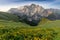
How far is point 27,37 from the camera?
295 ft

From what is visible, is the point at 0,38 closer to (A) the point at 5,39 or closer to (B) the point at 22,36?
(A) the point at 5,39

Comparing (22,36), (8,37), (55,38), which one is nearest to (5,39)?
(8,37)

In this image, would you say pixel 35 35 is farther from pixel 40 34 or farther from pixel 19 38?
pixel 19 38

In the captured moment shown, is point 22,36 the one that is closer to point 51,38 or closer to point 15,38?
point 15,38

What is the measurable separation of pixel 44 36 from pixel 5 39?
19086 millimetres

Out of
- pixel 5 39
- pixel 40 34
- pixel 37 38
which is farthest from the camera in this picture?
pixel 40 34

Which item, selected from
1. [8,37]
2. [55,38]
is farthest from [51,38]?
[8,37]

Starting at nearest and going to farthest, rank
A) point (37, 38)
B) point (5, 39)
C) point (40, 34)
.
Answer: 1. point (5, 39)
2. point (37, 38)
3. point (40, 34)

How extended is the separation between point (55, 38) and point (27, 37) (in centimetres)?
1222

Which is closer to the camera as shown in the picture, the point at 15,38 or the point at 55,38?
the point at 15,38

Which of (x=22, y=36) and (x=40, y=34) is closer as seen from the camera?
(x=22, y=36)

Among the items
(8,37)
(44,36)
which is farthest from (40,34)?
(8,37)

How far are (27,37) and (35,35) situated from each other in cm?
466

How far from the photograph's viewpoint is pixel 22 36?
88.4m
